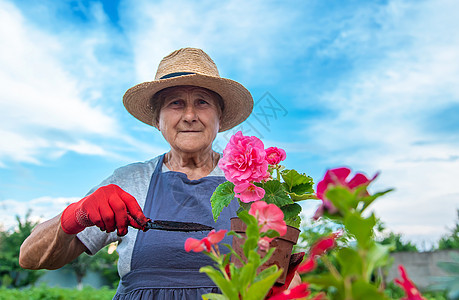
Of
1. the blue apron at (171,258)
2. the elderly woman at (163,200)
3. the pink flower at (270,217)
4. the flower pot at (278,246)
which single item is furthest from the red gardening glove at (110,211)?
the pink flower at (270,217)

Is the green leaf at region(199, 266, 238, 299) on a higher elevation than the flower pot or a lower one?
lower

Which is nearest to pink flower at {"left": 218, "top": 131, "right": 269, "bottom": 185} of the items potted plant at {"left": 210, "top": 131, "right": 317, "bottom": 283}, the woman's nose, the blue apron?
potted plant at {"left": 210, "top": 131, "right": 317, "bottom": 283}

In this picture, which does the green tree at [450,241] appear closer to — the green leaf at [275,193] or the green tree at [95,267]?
the green leaf at [275,193]

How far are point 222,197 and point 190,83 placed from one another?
1.13 m

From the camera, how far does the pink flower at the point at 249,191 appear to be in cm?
107

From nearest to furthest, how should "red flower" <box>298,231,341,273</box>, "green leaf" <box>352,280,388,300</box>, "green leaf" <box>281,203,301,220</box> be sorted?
"green leaf" <box>352,280,388,300</box>, "red flower" <box>298,231,341,273</box>, "green leaf" <box>281,203,301,220</box>

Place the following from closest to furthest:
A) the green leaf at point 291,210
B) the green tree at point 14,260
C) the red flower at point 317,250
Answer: the red flower at point 317,250 < the green leaf at point 291,210 < the green tree at point 14,260

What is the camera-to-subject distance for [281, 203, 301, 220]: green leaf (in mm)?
1141

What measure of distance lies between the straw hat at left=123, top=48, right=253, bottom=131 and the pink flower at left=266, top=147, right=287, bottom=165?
1027 millimetres

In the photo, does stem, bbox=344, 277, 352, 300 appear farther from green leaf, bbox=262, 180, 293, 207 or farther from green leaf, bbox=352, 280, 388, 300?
green leaf, bbox=262, 180, 293, 207

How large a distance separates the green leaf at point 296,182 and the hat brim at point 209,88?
3.61 feet

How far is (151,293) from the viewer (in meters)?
1.80

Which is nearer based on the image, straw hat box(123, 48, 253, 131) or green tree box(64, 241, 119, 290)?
straw hat box(123, 48, 253, 131)

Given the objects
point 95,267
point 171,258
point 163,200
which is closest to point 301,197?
point 171,258
